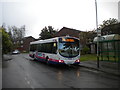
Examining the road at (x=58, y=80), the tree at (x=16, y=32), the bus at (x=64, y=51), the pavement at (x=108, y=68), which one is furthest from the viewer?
the tree at (x=16, y=32)

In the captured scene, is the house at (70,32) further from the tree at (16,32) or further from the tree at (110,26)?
the tree at (16,32)

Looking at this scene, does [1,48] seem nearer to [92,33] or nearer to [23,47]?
[92,33]

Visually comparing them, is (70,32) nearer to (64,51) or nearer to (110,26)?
(110,26)

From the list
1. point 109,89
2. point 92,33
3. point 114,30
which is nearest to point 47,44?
point 109,89

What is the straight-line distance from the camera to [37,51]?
2131cm

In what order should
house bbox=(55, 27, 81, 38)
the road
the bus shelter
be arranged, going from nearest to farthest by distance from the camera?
the road, the bus shelter, house bbox=(55, 27, 81, 38)

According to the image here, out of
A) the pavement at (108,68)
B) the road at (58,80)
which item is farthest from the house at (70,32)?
the road at (58,80)

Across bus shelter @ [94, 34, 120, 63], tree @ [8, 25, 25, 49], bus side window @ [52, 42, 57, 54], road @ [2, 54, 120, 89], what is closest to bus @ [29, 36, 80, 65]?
bus side window @ [52, 42, 57, 54]

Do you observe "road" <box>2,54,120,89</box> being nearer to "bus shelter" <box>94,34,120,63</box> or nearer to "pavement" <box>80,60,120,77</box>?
"pavement" <box>80,60,120,77</box>

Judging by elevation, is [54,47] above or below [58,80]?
above

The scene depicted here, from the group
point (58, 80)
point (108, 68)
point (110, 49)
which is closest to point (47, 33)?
point (110, 49)

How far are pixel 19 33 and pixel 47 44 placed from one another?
62.2 m

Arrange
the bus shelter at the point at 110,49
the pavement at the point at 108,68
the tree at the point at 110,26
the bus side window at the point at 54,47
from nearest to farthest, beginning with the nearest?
1. the pavement at the point at 108,68
2. the bus side window at the point at 54,47
3. the bus shelter at the point at 110,49
4. the tree at the point at 110,26

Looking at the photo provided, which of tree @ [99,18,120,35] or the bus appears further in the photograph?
tree @ [99,18,120,35]
